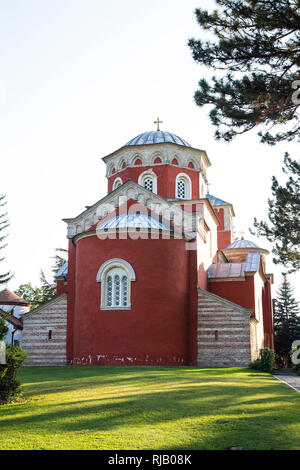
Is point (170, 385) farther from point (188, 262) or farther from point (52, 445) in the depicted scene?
point (188, 262)

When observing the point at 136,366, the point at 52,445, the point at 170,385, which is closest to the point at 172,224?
the point at 136,366

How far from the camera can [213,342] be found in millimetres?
19391

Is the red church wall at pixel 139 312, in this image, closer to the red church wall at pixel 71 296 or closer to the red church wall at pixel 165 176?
the red church wall at pixel 71 296

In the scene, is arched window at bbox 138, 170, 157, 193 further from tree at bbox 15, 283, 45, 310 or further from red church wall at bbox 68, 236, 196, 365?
tree at bbox 15, 283, 45, 310

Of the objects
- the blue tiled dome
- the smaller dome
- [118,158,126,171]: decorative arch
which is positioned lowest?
the smaller dome

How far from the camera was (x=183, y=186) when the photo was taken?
24.6 metres

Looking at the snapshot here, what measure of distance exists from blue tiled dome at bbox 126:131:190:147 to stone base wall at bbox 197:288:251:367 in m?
8.90

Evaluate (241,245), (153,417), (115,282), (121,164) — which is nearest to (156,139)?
(121,164)

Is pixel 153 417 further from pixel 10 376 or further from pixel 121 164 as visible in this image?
pixel 121 164

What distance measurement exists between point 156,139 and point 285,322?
2046 centimetres

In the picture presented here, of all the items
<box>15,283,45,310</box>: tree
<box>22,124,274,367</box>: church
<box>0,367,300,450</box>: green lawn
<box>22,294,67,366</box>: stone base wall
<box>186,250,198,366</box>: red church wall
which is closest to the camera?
<box>0,367,300,450</box>: green lawn

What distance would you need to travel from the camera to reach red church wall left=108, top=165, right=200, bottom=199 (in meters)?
23.8

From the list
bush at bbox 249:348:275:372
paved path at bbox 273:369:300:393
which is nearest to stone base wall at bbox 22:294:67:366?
bush at bbox 249:348:275:372
